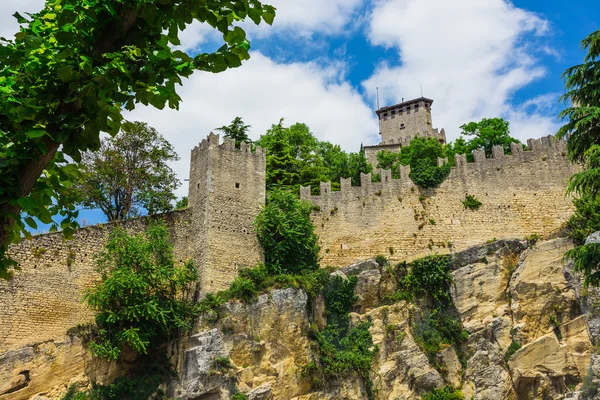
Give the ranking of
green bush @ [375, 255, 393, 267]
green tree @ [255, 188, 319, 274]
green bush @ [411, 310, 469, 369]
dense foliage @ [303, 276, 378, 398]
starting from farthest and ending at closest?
green bush @ [375, 255, 393, 267], green tree @ [255, 188, 319, 274], green bush @ [411, 310, 469, 369], dense foliage @ [303, 276, 378, 398]

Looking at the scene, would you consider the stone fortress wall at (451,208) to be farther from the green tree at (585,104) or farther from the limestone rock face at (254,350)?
the green tree at (585,104)

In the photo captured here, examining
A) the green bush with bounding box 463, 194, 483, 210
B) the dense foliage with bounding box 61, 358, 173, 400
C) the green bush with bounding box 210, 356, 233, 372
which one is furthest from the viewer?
the green bush with bounding box 463, 194, 483, 210

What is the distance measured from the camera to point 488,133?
39406mm

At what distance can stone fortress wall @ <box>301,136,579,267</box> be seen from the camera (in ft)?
87.1

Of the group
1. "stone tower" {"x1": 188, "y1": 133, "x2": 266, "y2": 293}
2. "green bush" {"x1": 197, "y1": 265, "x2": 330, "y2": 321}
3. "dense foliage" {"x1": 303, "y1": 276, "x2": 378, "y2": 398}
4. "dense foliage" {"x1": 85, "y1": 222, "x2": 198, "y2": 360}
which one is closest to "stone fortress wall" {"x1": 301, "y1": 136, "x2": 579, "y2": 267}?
"dense foliage" {"x1": 303, "y1": 276, "x2": 378, "y2": 398}

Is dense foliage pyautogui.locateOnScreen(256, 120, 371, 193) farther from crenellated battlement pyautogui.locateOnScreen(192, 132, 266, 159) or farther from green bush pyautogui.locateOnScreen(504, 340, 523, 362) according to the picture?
green bush pyautogui.locateOnScreen(504, 340, 523, 362)

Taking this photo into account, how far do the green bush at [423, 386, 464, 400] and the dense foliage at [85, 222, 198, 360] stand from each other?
8.83 metres

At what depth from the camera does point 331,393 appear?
2114 centimetres

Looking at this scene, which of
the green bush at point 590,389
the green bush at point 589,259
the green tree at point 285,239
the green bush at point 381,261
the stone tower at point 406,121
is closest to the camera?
the green bush at point 589,259

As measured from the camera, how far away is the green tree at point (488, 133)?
3869 cm

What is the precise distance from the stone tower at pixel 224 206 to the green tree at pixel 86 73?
18691mm

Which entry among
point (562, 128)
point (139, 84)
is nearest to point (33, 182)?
point (139, 84)

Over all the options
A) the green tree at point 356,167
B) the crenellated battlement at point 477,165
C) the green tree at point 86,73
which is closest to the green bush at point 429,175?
the crenellated battlement at point 477,165

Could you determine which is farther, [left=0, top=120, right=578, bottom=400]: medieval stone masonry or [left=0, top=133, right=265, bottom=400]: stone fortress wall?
[left=0, top=120, right=578, bottom=400]: medieval stone masonry
